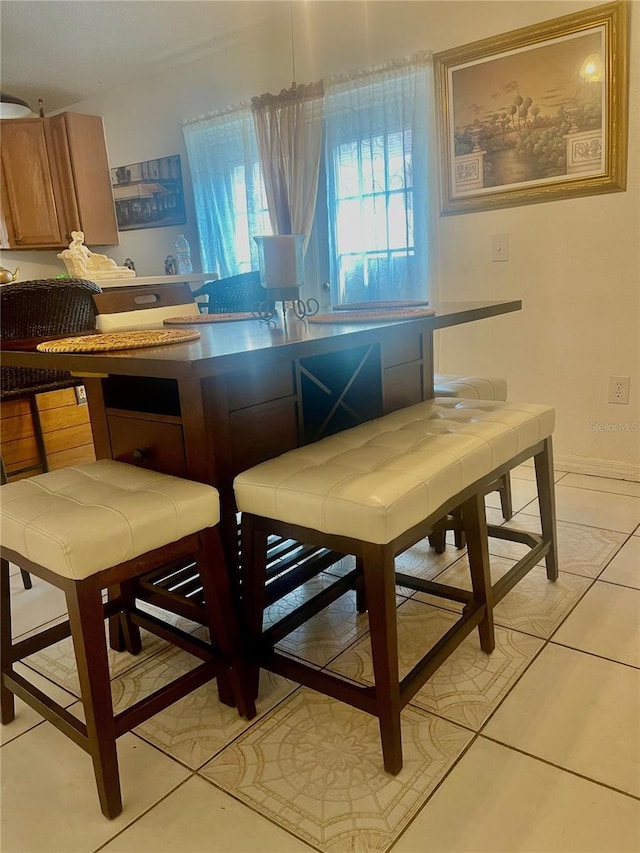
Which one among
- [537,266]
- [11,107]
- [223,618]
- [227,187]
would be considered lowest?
[223,618]

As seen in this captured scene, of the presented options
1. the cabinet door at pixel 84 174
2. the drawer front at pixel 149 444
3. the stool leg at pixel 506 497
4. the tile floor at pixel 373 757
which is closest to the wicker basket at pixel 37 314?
the drawer front at pixel 149 444

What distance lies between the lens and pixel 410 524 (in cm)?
114

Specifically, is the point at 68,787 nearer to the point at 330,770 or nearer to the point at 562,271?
the point at 330,770

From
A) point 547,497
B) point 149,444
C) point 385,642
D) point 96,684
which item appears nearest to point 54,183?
point 149,444

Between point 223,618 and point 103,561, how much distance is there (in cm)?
35

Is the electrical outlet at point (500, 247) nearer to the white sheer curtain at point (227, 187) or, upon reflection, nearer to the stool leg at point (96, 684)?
the white sheer curtain at point (227, 187)

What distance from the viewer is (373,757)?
47.6 inches

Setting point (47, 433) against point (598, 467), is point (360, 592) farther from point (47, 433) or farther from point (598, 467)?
point (47, 433)

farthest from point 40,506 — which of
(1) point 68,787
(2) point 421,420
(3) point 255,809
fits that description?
(2) point 421,420

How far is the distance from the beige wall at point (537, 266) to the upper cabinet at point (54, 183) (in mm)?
1672

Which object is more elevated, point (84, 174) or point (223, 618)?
point (84, 174)

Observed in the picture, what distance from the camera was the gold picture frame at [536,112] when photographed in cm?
239

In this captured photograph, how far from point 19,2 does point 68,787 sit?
11.5 feet

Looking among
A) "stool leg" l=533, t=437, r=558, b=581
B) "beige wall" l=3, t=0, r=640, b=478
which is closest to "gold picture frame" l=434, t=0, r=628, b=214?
"beige wall" l=3, t=0, r=640, b=478
